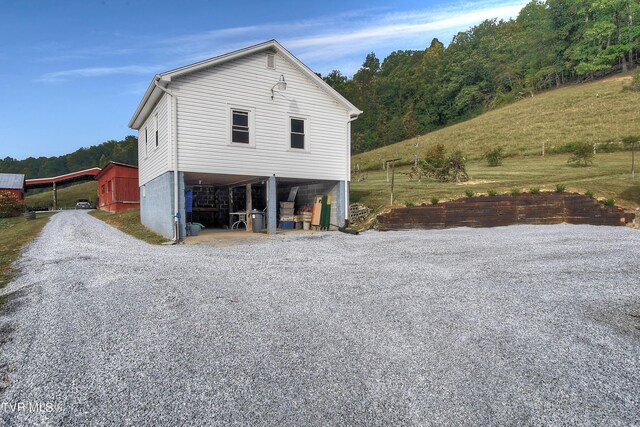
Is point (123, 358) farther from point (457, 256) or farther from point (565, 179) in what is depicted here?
point (565, 179)

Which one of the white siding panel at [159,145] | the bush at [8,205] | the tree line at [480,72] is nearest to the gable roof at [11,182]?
the bush at [8,205]

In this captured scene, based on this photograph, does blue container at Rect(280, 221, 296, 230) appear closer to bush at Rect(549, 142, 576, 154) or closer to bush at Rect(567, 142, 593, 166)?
bush at Rect(567, 142, 593, 166)

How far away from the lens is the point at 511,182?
19016mm

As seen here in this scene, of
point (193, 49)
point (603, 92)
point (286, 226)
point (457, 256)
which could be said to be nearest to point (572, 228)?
point (457, 256)

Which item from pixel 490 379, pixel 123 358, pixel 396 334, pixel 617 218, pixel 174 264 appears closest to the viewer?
pixel 490 379

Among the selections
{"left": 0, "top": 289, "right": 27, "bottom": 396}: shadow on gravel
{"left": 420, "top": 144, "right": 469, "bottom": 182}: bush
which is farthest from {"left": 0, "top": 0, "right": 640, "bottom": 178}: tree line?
{"left": 0, "top": 289, "right": 27, "bottom": 396}: shadow on gravel

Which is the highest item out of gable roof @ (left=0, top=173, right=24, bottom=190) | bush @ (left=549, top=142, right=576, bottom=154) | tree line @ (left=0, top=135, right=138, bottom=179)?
tree line @ (left=0, top=135, right=138, bottom=179)

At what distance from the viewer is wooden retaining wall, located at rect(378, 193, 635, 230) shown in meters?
13.9

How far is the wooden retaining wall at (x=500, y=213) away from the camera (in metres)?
13.9

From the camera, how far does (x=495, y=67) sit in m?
73.8

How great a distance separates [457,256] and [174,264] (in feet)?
20.9

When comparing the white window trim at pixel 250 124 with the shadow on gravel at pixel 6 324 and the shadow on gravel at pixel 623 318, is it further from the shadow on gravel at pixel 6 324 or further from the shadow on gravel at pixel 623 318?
the shadow on gravel at pixel 623 318

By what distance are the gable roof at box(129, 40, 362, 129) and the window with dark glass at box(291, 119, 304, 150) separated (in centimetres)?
184

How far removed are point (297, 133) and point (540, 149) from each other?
26.4 metres
